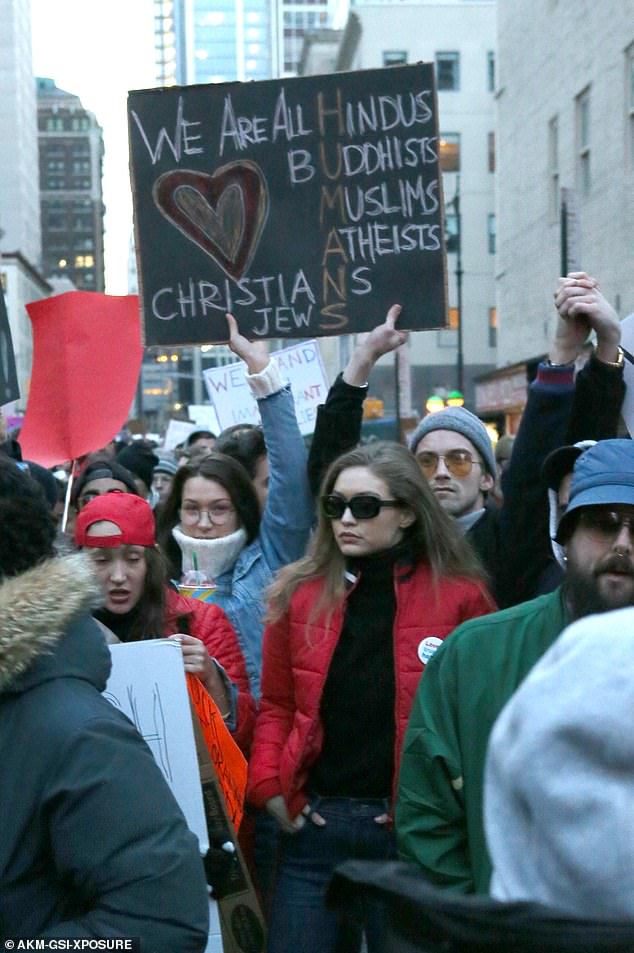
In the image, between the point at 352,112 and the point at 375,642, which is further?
the point at 352,112

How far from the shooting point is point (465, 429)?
470 centimetres

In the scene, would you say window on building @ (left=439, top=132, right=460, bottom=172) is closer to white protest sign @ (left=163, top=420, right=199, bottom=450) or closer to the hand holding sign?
white protest sign @ (left=163, top=420, right=199, bottom=450)

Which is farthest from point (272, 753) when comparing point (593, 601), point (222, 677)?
point (593, 601)

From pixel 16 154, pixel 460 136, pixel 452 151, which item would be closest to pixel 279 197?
pixel 452 151

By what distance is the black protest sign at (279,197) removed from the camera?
16.3 feet

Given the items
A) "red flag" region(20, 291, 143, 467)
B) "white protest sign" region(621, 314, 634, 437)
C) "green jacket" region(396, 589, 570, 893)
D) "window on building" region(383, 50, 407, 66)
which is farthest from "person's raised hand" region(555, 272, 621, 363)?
"window on building" region(383, 50, 407, 66)

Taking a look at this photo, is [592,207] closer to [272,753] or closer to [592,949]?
[272,753]

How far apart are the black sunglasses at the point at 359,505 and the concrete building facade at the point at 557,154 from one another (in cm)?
1234

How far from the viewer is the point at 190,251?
16.6ft

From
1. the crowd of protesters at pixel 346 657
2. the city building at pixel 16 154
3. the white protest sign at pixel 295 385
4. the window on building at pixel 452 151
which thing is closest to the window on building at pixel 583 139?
the white protest sign at pixel 295 385

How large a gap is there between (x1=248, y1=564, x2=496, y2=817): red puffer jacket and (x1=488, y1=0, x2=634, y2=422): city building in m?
11.5

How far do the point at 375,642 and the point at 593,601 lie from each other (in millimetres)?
1137

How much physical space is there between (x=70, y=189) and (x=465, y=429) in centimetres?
19048

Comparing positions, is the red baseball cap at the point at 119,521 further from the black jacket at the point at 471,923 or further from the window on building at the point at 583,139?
the window on building at the point at 583,139
